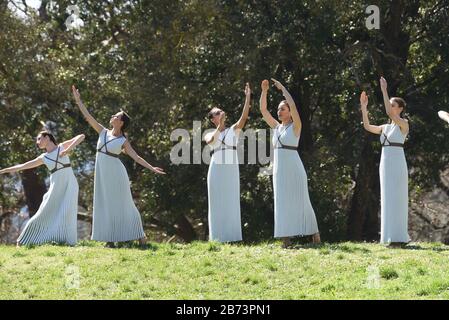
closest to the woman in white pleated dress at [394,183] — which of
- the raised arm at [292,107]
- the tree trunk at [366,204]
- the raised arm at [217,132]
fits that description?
the raised arm at [292,107]

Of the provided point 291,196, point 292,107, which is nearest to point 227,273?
point 291,196

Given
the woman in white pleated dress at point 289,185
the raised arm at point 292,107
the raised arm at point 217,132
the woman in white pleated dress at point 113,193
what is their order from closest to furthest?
the raised arm at point 292,107 < the woman in white pleated dress at point 289,185 < the woman in white pleated dress at point 113,193 < the raised arm at point 217,132

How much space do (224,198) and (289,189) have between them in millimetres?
1467

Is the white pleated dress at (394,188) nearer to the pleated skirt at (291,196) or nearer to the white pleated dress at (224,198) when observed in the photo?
the pleated skirt at (291,196)

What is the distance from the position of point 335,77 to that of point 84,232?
21.0 m

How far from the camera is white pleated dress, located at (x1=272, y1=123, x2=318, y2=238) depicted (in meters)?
15.5

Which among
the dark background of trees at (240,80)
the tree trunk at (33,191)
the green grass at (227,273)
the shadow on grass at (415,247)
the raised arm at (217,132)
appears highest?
the dark background of trees at (240,80)

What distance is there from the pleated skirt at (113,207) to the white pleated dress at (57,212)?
58 cm

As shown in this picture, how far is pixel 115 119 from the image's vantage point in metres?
15.9

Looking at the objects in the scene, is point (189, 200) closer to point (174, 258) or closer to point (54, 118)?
point (54, 118)

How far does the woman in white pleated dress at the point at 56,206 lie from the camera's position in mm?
16375

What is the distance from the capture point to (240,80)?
2325 centimetres

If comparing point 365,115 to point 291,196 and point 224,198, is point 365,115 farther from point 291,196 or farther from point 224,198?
point 224,198
